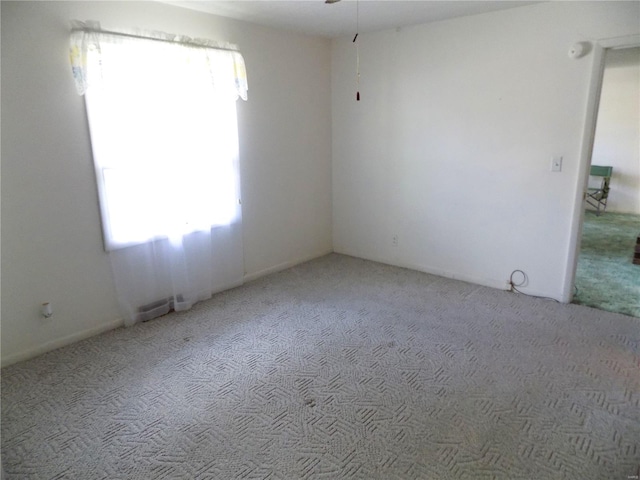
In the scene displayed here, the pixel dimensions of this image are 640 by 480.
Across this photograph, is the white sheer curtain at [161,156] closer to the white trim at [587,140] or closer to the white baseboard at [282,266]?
the white baseboard at [282,266]

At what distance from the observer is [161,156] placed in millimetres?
3096

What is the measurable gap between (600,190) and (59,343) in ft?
26.2

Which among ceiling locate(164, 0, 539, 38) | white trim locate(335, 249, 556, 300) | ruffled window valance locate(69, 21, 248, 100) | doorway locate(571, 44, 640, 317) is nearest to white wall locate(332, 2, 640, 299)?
white trim locate(335, 249, 556, 300)

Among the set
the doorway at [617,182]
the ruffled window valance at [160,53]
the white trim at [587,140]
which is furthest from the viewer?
the doorway at [617,182]

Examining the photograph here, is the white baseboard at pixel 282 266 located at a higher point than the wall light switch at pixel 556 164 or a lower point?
lower

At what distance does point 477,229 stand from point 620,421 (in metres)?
2.08

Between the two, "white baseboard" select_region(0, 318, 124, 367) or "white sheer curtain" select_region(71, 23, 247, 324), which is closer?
"white baseboard" select_region(0, 318, 124, 367)

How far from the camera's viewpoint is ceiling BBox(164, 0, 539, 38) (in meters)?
3.10

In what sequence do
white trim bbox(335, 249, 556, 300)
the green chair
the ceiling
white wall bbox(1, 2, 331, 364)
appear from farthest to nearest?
the green chair, white trim bbox(335, 249, 556, 300), the ceiling, white wall bbox(1, 2, 331, 364)

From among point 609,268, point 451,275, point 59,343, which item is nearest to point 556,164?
point 451,275

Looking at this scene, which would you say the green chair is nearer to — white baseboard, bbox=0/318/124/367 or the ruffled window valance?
the ruffled window valance

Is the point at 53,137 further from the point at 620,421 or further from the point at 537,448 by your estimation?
the point at 620,421

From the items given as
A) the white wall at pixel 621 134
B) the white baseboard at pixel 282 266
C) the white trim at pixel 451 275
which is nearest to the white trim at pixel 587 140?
the white trim at pixel 451 275

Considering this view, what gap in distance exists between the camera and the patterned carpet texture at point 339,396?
186cm
